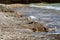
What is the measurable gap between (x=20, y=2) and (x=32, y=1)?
79cm

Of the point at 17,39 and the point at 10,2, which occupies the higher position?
the point at 17,39

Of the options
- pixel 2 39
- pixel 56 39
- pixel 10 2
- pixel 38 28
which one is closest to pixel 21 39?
pixel 2 39

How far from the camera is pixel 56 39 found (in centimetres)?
309

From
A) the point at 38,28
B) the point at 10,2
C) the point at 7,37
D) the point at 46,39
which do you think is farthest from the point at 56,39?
the point at 10,2

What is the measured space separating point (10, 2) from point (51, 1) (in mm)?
2539

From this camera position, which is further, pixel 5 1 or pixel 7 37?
pixel 5 1

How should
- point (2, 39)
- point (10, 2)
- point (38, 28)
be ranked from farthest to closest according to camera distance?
1. point (10, 2)
2. point (38, 28)
3. point (2, 39)

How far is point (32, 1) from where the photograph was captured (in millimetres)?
13312

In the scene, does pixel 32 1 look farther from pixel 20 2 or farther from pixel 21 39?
pixel 21 39

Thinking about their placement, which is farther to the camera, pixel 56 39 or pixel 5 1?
pixel 5 1

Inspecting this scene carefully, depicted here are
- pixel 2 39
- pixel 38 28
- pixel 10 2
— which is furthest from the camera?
pixel 10 2

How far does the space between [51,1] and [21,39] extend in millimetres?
10289

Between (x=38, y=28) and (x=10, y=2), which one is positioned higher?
(x=38, y=28)

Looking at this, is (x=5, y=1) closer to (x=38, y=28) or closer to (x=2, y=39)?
(x=38, y=28)
